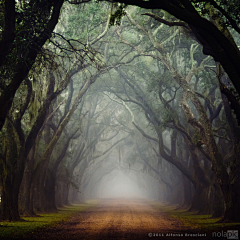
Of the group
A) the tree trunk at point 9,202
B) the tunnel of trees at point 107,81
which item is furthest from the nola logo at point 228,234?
the tree trunk at point 9,202

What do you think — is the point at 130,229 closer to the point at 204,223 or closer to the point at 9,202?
the point at 204,223

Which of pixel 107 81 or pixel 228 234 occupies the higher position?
pixel 107 81

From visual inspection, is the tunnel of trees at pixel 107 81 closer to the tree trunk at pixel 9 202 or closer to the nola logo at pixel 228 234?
the tree trunk at pixel 9 202

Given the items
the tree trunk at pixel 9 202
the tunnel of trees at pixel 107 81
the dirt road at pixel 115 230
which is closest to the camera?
the tunnel of trees at pixel 107 81

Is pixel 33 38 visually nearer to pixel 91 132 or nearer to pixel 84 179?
pixel 91 132

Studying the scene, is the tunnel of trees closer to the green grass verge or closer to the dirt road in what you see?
the green grass verge

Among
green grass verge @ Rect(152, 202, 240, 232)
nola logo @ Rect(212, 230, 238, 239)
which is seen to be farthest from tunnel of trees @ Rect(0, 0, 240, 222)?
nola logo @ Rect(212, 230, 238, 239)

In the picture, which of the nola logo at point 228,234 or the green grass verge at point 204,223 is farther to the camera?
the green grass verge at point 204,223

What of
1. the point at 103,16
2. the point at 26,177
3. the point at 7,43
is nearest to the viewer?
the point at 7,43

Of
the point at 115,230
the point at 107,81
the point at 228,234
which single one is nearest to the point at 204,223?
the point at 228,234

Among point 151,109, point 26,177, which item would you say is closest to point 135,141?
point 151,109

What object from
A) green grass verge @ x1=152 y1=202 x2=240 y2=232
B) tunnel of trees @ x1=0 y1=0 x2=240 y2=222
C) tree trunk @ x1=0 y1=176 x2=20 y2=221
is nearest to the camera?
tunnel of trees @ x1=0 y1=0 x2=240 y2=222

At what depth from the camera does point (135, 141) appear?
39.1 m

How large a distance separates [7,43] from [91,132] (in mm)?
26040
